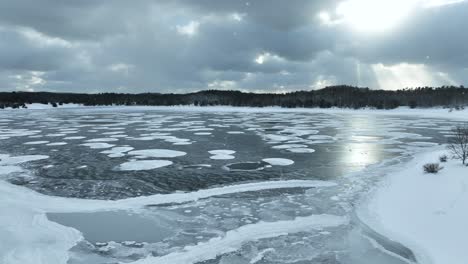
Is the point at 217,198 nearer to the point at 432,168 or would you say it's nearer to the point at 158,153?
the point at 432,168

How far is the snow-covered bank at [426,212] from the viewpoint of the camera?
4.99 metres

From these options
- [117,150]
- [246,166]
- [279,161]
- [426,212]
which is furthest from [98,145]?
[426,212]

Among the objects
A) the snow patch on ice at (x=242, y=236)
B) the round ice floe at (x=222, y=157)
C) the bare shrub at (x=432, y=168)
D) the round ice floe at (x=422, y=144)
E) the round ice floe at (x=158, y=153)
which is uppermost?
the bare shrub at (x=432, y=168)

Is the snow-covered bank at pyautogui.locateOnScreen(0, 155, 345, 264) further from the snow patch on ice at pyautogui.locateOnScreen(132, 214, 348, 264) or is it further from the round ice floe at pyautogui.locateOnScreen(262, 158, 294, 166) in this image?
the round ice floe at pyautogui.locateOnScreen(262, 158, 294, 166)

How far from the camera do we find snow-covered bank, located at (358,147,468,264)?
4.99m

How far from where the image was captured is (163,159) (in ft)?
40.5

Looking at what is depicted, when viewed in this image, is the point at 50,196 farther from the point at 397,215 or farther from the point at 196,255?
the point at 397,215

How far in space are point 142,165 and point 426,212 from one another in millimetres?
7802

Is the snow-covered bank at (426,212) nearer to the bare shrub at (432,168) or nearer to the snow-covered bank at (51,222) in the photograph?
the bare shrub at (432,168)

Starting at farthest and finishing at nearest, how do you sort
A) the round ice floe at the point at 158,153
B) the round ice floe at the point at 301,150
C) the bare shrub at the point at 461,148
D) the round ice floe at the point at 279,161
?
the round ice floe at the point at 301,150
the round ice floe at the point at 158,153
the round ice floe at the point at 279,161
the bare shrub at the point at 461,148

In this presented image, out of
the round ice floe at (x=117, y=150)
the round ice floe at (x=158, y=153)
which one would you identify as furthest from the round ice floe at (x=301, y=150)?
the round ice floe at (x=117, y=150)

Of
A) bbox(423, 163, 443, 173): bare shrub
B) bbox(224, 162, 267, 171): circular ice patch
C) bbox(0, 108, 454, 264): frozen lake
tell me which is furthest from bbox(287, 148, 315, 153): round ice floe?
bbox(423, 163, 443, 173): bare shrub

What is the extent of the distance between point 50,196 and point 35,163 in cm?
447

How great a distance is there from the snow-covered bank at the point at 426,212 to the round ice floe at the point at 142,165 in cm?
624
